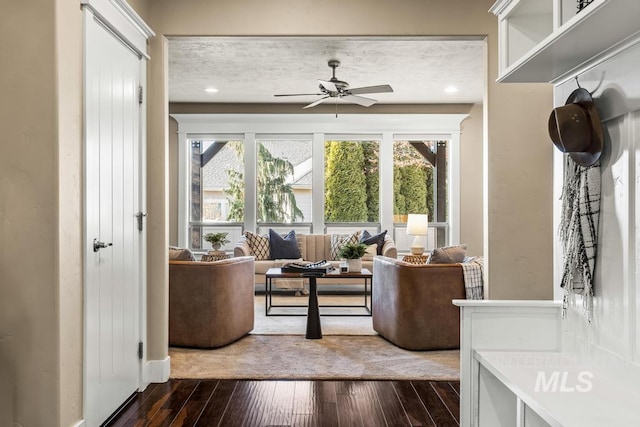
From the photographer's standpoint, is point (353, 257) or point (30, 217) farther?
point (353, 257)

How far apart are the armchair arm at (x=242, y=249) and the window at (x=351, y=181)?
1419mm

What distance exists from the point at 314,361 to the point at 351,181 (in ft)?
14.5

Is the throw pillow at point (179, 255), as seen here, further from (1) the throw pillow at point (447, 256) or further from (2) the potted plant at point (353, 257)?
(1) the throw pillow at point (447, 256)

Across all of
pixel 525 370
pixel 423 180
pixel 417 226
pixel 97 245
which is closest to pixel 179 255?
pixel 97 245

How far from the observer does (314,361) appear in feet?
12.7

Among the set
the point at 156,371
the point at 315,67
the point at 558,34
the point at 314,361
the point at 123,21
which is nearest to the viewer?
the point at 558,34

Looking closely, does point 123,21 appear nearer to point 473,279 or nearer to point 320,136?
point 473,279

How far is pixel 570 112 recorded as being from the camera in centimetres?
196

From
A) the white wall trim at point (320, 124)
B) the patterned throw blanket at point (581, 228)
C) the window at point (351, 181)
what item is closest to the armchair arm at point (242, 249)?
the window at point (351, 181)

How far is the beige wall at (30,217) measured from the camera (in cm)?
218

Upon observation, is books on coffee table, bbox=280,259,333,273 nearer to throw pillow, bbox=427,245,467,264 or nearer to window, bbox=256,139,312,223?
throw pillow, bbox=427,245,467,264

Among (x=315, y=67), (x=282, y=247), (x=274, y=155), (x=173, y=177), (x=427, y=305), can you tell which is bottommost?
(x=427, y=305)

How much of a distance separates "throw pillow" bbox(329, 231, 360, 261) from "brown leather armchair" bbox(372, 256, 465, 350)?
10.2 ft

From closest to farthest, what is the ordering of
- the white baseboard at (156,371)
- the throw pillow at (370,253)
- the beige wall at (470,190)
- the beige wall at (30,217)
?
the beige wall at (30,217)
the white baseboard at (156,371)
the throw pillow at (370,253)
the beige wall at (470,190)
